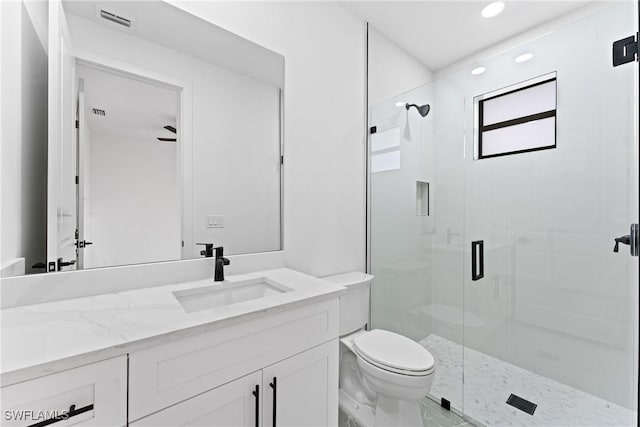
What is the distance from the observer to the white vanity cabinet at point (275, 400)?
2.57 feet

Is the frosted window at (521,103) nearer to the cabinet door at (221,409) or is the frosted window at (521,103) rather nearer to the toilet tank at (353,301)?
the toilet tank at (353,301)

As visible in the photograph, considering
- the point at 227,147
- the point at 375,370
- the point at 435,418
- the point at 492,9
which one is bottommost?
the point at 435,418

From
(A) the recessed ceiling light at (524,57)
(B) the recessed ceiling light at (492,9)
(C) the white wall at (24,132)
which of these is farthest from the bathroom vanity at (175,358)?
(B) the recessed ceiling light at (492,9)

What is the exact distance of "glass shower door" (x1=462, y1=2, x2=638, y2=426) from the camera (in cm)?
147

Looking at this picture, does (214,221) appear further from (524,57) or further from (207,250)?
(524,57)

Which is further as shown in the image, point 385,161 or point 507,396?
point 385,161

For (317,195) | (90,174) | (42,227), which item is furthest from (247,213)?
(42,227)

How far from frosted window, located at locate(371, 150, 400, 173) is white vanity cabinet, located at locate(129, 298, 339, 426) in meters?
1.23

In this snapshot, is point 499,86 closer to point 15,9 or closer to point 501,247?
point 501,247

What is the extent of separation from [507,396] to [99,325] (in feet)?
6.95

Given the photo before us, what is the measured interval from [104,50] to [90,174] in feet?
1.57

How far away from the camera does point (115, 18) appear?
3.59 ft

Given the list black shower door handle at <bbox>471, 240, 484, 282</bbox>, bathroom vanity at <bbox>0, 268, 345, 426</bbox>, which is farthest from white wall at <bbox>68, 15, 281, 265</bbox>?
black shower door handle at <bbox>471, 240, 484, 282</bbox>

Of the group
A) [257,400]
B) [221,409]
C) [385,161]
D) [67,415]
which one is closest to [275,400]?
[257,400]
